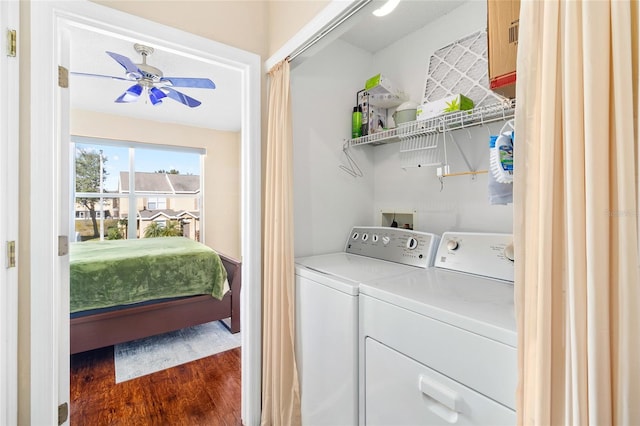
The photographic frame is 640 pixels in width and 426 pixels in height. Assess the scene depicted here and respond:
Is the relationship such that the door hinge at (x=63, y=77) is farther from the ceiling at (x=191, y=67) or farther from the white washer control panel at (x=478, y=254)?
the white washer control panel at (x=478, y=254)

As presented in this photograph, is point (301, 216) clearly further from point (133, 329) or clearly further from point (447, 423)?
point (133, 329)

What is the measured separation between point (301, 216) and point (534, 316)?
1.34 metres

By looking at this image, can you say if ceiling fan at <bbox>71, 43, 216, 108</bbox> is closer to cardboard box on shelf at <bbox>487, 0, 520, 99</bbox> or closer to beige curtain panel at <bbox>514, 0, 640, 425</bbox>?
cardboard box on shelf at <bbox>487, 0, 520, 99</bbox>

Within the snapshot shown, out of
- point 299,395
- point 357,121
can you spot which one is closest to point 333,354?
point 299,395

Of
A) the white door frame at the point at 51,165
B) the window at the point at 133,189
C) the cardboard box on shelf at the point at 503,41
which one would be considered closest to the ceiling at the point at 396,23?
the cardboard box on shelf at the point at 503,41

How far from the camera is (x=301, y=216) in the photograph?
1.82 meters

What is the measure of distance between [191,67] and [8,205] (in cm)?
207

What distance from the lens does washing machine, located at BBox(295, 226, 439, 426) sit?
3.98 feet

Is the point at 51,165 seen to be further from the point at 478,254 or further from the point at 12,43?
the point at 478,254

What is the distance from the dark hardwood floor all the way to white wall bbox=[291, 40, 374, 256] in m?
1.15

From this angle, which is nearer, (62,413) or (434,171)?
(62,413)

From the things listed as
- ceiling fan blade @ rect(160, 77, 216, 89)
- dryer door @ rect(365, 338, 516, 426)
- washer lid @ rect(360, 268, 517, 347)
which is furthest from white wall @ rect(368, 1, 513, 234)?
ceiling fan blade @ rect(160, 77, 216, 89)

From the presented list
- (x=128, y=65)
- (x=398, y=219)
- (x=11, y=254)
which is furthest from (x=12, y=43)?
(x=398, y=219)

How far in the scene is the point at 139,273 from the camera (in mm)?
2625
